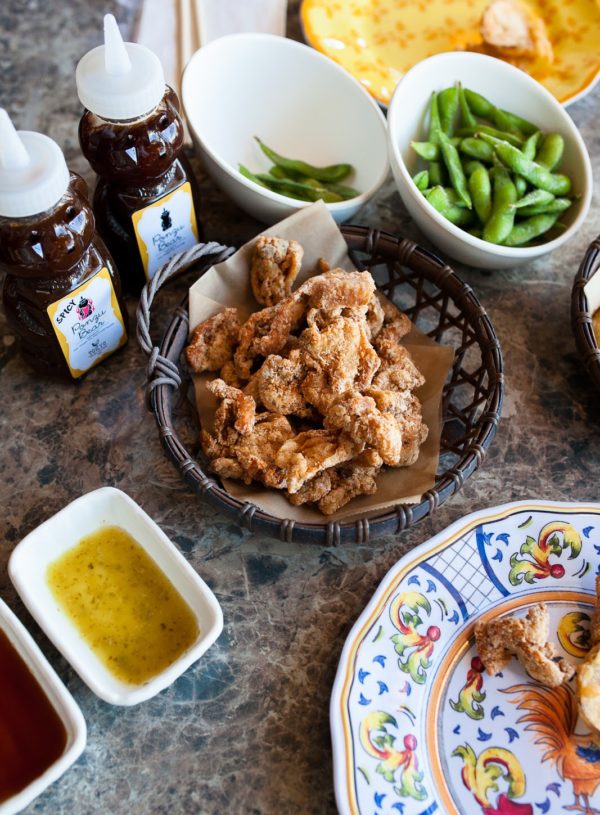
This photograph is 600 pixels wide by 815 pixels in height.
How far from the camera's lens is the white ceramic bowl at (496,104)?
2.13 metres

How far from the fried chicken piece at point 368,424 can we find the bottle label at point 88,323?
62 cm

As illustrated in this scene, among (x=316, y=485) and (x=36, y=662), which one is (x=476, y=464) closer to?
(x=316, y=485)

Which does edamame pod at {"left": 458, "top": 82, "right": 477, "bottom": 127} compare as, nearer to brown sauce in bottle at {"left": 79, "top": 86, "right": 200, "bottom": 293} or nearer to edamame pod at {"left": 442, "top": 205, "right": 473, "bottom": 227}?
edamame pod at {"left": 442, "top": 205, "right": 473, "bottom": 227}

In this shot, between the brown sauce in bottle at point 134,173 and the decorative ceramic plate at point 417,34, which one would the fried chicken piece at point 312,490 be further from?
the decorative ceramic plate at point 417,34

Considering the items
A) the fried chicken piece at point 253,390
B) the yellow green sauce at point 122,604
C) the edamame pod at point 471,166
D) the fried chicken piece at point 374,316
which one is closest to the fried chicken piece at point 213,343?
the fried chicken piece at point 253,390

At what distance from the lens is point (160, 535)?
1665 millimetres

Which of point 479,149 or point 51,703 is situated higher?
point 479,149

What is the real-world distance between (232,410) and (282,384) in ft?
0.44

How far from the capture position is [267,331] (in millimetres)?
1918

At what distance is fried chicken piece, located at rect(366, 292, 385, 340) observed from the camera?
6.48 feet

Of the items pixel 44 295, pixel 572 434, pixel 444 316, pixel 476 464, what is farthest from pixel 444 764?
pixel 44 295

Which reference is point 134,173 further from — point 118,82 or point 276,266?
point 276,266

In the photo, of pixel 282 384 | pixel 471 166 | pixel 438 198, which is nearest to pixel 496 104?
pixel 471 166

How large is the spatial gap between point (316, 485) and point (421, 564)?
296 millimetres
